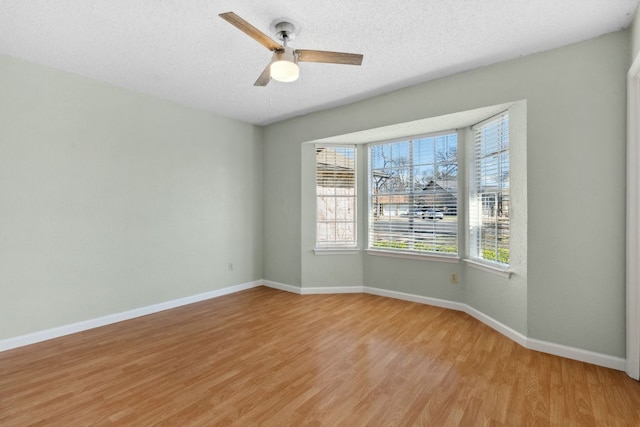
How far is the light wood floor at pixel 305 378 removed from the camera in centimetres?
196

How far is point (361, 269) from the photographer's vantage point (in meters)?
4.83

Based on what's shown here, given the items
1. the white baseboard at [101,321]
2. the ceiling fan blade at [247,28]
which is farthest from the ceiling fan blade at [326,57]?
the white baseboard at [101,321]

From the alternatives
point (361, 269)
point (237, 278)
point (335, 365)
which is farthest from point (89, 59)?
point (361, 269)

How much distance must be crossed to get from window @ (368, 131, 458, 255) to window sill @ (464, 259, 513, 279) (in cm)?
33

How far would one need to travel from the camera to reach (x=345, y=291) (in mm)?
Answer: 4793

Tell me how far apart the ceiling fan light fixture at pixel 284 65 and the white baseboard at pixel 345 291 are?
3.13m

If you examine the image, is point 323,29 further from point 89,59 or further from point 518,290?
point 518,290

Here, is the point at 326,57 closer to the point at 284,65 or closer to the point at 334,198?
the point at 284,65

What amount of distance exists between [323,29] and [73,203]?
3126 mm

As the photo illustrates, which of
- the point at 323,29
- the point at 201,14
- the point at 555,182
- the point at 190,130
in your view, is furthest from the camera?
the point at 190,130

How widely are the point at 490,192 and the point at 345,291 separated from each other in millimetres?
2475

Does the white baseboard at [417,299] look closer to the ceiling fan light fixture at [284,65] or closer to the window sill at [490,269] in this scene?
the window sill at [490,269]

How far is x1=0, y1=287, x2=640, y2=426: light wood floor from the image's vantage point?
1963 mm

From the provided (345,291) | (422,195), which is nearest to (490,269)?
(422,195)
